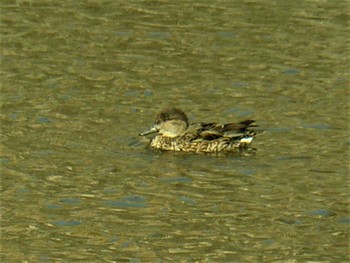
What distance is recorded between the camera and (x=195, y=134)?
A: 14797mm

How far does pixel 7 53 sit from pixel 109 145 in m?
3.81

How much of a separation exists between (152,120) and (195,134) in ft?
2.64

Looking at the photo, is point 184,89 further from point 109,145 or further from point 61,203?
point 61,203

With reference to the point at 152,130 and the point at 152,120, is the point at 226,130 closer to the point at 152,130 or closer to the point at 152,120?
the point at 152,130

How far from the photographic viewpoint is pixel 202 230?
38.1 feet

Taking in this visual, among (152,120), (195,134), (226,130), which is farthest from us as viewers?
(152,120)

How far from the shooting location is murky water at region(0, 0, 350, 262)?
11.5m

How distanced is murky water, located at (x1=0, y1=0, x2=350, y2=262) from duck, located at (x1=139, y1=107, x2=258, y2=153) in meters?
0.20

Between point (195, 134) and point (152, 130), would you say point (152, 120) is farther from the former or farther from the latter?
point (195, 134)

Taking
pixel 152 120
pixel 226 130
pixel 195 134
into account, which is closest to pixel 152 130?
pixel 195 134

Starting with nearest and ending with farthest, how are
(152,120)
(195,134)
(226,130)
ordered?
(226,130) < (195,134) < (152,120)

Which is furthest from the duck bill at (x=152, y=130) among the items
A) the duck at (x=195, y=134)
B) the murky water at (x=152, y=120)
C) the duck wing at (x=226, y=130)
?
the duck wing at (x=226, y=130)

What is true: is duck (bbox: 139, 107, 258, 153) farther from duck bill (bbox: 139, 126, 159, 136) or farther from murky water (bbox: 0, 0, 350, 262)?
murky water (bbox: 0, 0, 350, 262)

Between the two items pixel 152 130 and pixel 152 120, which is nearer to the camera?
pixel 152 130
